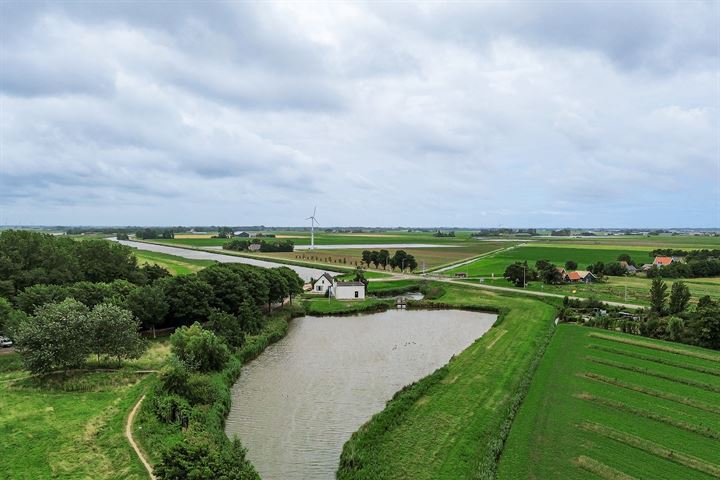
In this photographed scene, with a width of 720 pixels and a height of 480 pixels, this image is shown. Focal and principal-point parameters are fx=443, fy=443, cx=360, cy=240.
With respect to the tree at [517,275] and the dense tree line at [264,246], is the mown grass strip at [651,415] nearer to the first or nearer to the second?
the tree at [517,275]

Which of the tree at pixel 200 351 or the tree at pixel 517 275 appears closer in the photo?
the tree at pixel 200 351

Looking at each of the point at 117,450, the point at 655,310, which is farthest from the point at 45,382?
the point at 655,310

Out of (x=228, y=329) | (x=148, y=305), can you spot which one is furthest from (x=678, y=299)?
(x=148, y=305)

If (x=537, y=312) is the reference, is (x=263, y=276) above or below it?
above

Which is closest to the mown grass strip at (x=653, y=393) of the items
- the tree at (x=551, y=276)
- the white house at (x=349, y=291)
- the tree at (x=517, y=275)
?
the white house at (x=349, y=291)

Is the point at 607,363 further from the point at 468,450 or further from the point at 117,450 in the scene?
the point at 117,450

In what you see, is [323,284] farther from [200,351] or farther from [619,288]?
[619,288]
